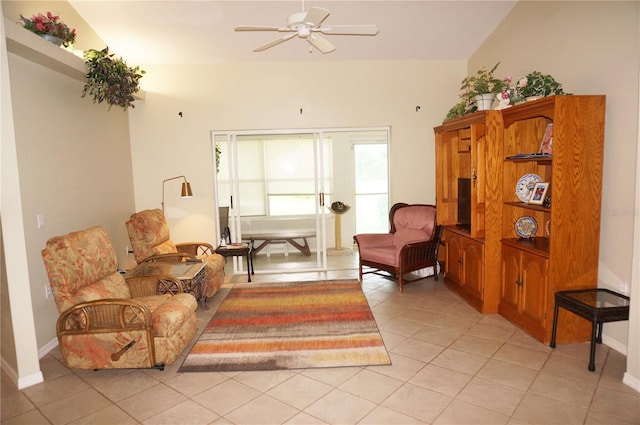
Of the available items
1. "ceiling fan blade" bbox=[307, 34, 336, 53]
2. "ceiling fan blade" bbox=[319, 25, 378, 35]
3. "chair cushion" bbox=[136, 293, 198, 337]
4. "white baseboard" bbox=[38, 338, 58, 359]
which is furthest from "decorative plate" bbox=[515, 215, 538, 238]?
"white baseboard" bbox=[38, 338, 58, 359]

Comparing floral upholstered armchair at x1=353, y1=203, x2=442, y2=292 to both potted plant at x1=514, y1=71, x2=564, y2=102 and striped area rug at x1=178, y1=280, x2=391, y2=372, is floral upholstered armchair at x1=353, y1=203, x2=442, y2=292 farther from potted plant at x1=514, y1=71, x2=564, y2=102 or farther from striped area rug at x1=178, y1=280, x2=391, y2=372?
potted plant at x1=514, y1=71, x2=564, y2=102

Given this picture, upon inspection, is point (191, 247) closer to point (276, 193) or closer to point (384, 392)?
point (276, 193)

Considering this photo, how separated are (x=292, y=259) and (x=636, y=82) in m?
4.60

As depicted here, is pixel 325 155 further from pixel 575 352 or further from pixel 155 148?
pixel 575 352

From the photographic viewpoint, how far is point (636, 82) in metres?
3.01

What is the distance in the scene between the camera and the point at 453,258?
498 centimetres

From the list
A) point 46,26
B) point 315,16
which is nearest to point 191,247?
point 46,26

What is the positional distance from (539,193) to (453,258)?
147cm

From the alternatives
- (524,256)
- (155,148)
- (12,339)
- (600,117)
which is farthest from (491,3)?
(12,339)

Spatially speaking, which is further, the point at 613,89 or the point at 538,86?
the point at 538,86

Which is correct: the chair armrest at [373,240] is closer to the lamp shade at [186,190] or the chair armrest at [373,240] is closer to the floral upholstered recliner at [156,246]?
the floral upholstered recliner at [156,246]

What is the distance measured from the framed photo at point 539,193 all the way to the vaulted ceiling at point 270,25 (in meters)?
2.16

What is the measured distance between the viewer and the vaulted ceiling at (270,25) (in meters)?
4.45

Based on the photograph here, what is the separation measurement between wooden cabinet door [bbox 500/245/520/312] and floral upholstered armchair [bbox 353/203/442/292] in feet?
3.97
